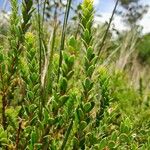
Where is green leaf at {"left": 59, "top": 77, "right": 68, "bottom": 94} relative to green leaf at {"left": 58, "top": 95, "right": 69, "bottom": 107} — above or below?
above

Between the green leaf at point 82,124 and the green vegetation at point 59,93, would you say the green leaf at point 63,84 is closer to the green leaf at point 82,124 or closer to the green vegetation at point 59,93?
the green vegetation at point 59,93

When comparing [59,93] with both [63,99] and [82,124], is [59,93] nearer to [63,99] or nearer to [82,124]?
[63,99]

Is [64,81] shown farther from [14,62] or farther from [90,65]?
[14,62]

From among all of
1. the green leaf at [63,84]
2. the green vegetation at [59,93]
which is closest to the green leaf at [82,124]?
the green vegetation at [59,93]

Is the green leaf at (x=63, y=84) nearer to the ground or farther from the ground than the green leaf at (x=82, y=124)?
farther from the ground

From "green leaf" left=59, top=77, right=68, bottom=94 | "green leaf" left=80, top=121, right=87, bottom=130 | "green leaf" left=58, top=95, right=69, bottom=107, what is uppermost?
"green leaf" left=59, top=77, right=68, bottom=94

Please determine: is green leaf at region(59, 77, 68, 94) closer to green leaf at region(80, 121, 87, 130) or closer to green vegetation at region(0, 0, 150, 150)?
green vegetation at region(0, 0, 150, 150)

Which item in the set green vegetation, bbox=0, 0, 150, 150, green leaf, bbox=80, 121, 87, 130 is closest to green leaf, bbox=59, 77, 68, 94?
green vegetation, bbox=0, 0, 150, 150

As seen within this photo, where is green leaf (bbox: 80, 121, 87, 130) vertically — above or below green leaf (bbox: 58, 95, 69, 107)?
below

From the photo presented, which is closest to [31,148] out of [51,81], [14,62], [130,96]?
[51,81]

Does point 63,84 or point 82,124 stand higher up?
point 63,84

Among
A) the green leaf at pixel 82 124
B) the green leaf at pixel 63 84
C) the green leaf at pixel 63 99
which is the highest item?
the green leaf at pixel 63 84

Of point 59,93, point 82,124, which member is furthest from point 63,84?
A: point 82,124
